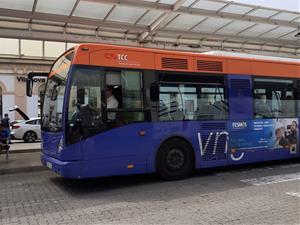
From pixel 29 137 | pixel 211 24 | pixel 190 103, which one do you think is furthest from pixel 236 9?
A: pixel 29 137

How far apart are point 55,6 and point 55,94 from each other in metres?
4.31

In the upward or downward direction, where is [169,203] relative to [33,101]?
downward

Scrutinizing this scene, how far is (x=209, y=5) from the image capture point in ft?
39.9

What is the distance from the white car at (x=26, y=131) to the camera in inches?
856

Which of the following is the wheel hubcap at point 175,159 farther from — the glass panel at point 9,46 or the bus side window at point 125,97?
the glass panel at point 9,46

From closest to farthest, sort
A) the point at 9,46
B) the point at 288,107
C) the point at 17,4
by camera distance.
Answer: the point at 288,107 → the point at 17,4 → the point at 9,46

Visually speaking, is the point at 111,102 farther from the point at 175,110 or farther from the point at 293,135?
the point at 293,135

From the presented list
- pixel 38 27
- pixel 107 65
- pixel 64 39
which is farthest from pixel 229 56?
pixel 38 27

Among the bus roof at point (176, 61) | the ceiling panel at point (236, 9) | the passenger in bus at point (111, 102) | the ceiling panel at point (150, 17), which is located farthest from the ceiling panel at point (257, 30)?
the passenger in bus at point (111, 102)

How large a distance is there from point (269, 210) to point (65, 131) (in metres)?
3.92

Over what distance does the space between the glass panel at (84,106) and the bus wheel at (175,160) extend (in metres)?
1.60

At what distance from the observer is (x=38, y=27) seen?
12625mm

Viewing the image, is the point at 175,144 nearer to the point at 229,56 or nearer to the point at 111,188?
the point at 111,188

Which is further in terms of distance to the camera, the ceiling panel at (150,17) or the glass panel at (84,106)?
the ceiling panel at (150,17)
